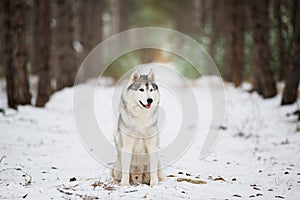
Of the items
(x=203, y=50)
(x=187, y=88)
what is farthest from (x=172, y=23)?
(x=187, y=88)

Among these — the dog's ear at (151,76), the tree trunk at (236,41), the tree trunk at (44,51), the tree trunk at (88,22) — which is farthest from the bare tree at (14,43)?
the tree trunk at (88,22)

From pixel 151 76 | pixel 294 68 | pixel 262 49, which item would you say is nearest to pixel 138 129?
pixel 151 76

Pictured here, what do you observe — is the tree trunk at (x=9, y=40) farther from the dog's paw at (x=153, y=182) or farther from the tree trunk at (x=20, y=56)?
the dog's paw at (x=153, y=182)

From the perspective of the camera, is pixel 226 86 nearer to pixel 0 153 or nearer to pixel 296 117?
pixel 296 117

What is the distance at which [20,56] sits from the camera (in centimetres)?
1145

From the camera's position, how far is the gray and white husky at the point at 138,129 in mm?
5074

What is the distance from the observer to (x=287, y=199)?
5.11m

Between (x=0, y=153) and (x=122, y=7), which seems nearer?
(x=0, y=153)

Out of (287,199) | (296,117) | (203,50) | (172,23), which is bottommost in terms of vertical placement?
(287,199)

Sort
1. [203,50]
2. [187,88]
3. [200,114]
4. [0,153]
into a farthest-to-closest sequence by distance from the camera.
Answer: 1. [203,50]
2. [187,88]
3. [200,114]
4. [0,153]

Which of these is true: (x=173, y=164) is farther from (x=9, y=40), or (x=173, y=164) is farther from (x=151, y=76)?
(x=9, y=40)

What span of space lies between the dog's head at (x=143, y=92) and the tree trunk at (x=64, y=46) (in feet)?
43.4

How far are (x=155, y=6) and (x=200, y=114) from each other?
24146 mm

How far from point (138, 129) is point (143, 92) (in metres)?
0.57
